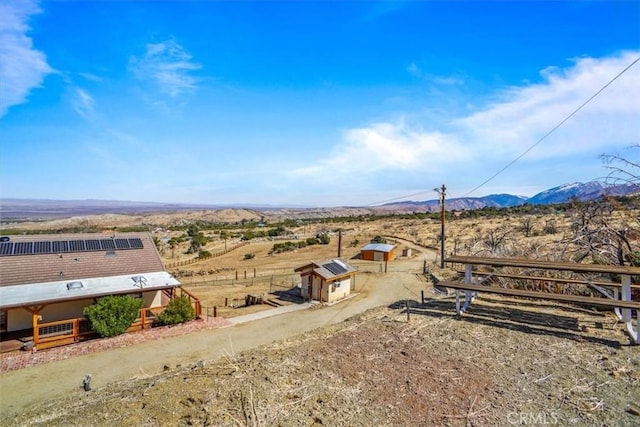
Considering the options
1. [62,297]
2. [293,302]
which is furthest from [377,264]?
[62,297]

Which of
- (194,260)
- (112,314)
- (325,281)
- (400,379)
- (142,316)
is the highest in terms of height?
(400,379)

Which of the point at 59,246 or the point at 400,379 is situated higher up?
the point at 59,246

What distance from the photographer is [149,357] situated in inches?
500

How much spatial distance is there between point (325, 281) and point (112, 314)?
1097cm

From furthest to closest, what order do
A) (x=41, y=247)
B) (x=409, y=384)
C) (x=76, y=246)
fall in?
1. (x=76, y=246)
2. (x=41, y=247)
3. (x=409, y=384)

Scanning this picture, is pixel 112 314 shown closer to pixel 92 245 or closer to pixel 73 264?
pixel 73 264

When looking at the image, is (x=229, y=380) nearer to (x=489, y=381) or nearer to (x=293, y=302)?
(x=489, y=381)

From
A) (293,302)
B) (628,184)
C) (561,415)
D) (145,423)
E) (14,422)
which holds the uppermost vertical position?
(628,184)

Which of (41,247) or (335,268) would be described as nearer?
(41,247)

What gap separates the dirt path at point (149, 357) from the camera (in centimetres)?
1034

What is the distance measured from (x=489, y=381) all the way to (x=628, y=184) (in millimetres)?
7465

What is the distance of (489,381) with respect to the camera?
5.36 meters

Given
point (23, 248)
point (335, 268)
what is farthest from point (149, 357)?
point (335, 268)

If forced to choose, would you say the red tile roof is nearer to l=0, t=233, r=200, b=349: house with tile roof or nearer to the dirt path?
l=0, t=233, r=200, b=349: house with tile roof
